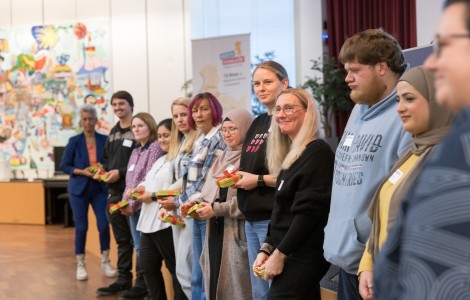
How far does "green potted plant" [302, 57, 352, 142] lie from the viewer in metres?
8.68

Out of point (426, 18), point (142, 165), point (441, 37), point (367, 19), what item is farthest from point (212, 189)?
point (367, 19)

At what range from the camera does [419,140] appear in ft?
5.95

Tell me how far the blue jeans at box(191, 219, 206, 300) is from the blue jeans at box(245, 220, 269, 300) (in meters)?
0.66

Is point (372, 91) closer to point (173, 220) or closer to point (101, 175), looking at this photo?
point (173, 220)

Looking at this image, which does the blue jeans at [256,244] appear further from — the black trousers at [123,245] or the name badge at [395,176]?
the black trousers at [123,245]

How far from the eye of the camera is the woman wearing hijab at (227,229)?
3463mm

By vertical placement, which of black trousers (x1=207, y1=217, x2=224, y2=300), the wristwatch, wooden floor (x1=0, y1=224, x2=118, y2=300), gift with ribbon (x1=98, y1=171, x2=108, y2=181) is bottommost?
wooden floor (x1=0, y1=224, x2=118, y2=300)

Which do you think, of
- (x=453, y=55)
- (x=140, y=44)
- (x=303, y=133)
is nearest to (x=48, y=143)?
(x=140, y=44)

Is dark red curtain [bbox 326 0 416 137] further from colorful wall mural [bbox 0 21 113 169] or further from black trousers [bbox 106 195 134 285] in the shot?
black trousers [bbox 106 195 134 285]

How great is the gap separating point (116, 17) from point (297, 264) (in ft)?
27.3

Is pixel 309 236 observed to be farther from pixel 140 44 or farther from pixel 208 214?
pixel 140 44

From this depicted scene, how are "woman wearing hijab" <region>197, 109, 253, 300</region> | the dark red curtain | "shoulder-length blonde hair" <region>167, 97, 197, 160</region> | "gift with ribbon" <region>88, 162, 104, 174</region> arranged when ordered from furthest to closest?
the dark red curtain → "gift with ribbon" <region>88, 162, 104, 174</region> → "shoulder-length blonde hair" <region>167, 97, 197, 160</region> → "woman wearing hijab" <region>197, 109, 253, 300</region>

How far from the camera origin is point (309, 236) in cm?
270

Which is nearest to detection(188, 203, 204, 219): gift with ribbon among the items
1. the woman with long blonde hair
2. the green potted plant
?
the woman with long blonde hair
